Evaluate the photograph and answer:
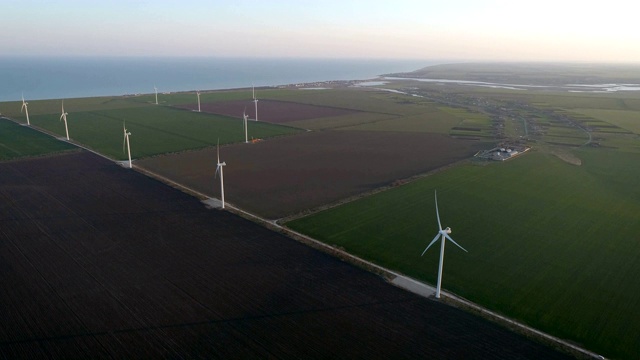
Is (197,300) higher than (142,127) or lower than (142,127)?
lower

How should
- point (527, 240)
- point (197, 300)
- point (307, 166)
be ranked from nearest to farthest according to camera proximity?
1. point (197, 300)
2. point (527, 240)
3. point (307, 166)

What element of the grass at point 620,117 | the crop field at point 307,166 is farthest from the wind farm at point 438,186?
the grass at point 620,117

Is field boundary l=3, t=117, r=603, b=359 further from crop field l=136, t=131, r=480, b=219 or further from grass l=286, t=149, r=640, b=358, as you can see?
crop field l=136, t=131, r=480, b=219

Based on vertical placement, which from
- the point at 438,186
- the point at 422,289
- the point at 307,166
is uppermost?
the point at 307,166

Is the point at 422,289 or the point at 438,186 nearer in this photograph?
the point at 422,289

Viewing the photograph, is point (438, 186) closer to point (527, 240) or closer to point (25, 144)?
point (527, 240)

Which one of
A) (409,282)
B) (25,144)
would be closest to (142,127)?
(25,144)
